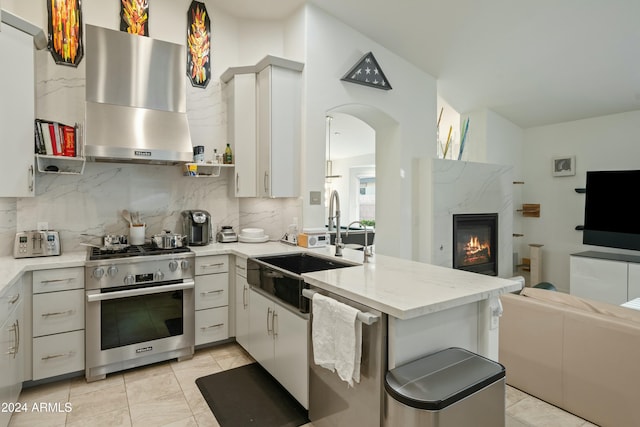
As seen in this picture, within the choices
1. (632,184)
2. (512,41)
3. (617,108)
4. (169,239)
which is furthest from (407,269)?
(617,108)

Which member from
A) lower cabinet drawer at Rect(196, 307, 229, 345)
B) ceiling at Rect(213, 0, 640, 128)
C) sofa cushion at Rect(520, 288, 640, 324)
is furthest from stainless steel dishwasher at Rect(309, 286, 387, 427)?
ceiling at Rect(213, 0, 640, 128)

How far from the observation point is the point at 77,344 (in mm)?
2652

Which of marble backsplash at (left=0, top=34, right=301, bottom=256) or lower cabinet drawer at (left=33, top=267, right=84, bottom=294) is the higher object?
marble backsplash at (left=0, top=34, right=301, bottom=256)

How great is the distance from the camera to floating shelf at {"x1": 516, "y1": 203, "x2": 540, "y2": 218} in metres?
5.29

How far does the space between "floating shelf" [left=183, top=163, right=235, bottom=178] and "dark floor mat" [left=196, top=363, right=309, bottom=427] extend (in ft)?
5.97

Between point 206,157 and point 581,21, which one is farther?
point 206,157

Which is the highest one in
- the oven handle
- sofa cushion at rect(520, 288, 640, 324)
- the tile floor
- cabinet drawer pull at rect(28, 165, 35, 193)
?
cabinet drawer pull at rect(28, 165, 35, 193)

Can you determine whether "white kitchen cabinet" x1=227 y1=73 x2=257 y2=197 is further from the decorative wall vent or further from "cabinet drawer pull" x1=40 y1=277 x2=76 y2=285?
"cabinet drawer pull" x1=40 y1=277 x2=76 y2=285

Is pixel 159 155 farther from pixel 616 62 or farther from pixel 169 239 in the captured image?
pixel 616 62

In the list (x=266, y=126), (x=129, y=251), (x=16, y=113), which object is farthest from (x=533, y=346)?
(x=16, y=113)

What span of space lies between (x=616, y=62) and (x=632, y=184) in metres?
1.50

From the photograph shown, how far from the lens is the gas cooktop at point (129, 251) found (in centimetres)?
276

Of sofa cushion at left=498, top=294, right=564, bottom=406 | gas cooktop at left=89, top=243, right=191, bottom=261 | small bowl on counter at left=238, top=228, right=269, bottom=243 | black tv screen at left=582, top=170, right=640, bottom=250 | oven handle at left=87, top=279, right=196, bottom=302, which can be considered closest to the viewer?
sofa cushion at left=498, top=294, right=564, bottom=406

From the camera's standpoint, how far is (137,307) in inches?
111
